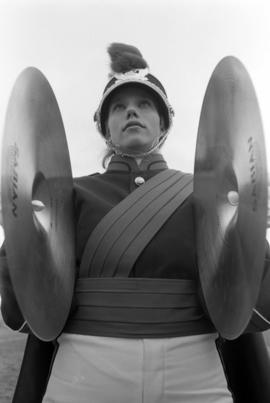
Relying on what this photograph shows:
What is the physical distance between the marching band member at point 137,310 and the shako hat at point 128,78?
326mm

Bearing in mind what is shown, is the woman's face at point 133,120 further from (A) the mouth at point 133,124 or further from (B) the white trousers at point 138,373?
(B) the white trousers at point 138,373

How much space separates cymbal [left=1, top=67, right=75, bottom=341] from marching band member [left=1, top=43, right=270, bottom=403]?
0.22 ft

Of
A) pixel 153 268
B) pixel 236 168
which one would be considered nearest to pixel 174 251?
pixel 153 268

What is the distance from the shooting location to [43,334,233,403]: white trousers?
1226 millimetres

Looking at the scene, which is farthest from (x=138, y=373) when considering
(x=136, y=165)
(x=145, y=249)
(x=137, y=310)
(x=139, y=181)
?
(x=136, y=165)

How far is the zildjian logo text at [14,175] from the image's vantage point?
1193mm

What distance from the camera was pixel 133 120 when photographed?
1686mm

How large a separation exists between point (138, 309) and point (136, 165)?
0.61m

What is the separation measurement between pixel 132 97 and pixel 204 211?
57cm

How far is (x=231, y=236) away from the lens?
4.26 feet

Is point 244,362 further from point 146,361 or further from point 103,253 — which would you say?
point 103,253

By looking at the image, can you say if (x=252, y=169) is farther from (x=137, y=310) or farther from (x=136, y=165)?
(x=136, y=165)

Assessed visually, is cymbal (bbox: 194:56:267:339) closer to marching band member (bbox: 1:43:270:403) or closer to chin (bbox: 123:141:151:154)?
marching band member (bbox: 1:43:270:403)

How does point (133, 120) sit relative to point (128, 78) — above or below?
below
